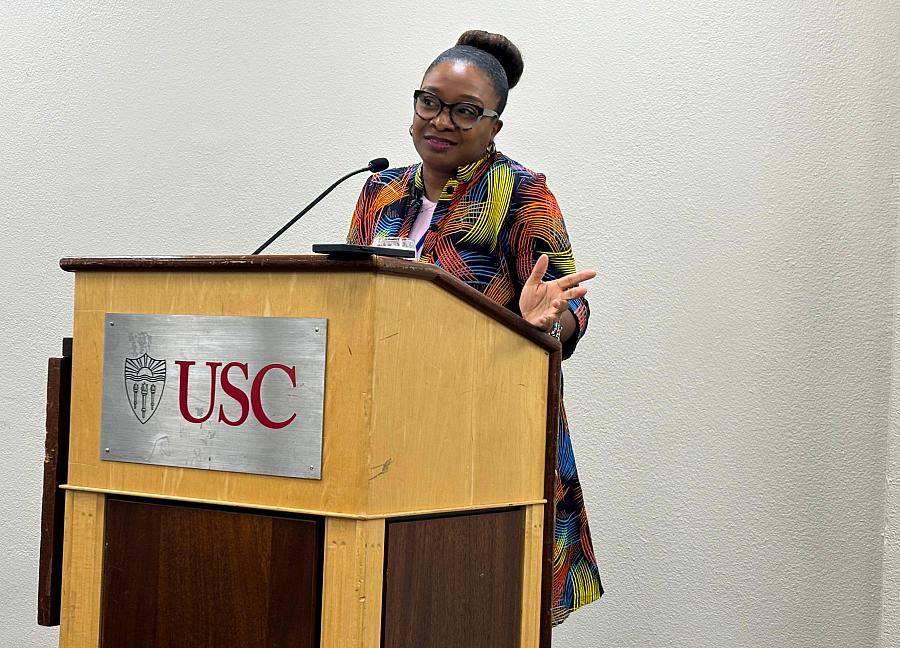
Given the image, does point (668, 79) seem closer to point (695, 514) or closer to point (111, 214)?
point (695, 514)

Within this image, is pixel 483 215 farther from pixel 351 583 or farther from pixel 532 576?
pixel 351 583

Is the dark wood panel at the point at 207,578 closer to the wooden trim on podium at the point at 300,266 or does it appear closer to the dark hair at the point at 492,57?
the wooden trim on podium at the point at 300,266

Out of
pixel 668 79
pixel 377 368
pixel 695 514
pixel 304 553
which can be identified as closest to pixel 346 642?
pixel 304 553

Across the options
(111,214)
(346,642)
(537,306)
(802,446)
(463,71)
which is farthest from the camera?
(111,214)

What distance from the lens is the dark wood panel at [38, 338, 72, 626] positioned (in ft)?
5.17

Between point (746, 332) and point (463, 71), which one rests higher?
point (463, 71)

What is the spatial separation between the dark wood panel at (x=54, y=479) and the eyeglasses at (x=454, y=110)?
2.74 feet

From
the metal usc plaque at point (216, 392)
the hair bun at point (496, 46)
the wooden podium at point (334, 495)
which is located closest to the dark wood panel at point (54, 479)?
the wooden podium at point (334, 495)

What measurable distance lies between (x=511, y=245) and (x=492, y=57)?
0.43 m

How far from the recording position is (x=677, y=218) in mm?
3135

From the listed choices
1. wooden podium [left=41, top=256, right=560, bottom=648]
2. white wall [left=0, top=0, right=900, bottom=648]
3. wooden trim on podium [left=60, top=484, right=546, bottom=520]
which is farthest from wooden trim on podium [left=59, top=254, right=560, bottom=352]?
white wall [left=0, top=0, right=900, bottom=648]

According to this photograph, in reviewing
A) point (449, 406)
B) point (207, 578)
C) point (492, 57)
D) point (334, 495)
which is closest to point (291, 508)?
point (334, 495)

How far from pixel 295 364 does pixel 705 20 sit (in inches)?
87.2

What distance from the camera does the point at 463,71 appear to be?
6.73 ft
